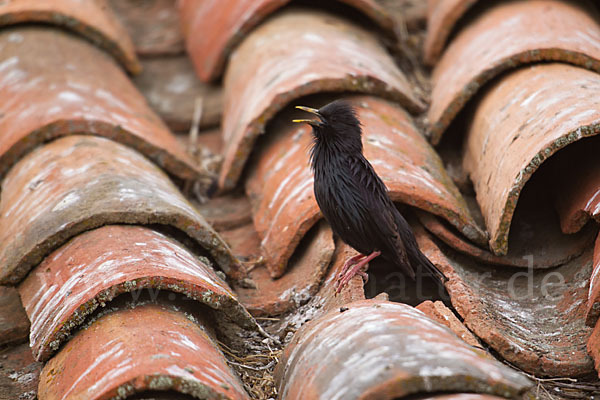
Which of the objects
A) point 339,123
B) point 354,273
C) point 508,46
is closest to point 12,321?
point 354,273

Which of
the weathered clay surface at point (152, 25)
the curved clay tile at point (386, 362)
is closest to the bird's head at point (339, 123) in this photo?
the curved clay tile at point (386, 362)

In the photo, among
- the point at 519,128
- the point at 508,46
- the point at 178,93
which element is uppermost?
the point at 508,46

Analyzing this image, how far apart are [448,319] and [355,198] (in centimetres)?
87

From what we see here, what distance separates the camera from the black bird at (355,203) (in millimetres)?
3287

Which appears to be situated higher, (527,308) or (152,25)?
(527,308)

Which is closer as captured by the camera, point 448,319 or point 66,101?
point 448,319

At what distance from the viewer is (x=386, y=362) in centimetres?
211

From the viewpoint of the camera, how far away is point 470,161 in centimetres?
395

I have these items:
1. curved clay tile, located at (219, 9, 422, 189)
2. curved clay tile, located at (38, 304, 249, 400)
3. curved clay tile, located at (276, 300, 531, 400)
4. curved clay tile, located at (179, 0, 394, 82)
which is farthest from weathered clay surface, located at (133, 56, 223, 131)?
curved clay tile, located at (276, 300, 531, 400)

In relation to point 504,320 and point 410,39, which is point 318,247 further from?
point 410,39

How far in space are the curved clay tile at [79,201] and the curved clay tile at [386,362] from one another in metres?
1.02

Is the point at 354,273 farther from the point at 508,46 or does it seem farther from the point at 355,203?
the point at 508,46

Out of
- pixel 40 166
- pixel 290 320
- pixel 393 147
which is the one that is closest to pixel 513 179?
pixel 393 147

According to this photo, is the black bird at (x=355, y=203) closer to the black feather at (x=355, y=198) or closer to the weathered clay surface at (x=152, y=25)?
the black feather at (x=355, y=198)
